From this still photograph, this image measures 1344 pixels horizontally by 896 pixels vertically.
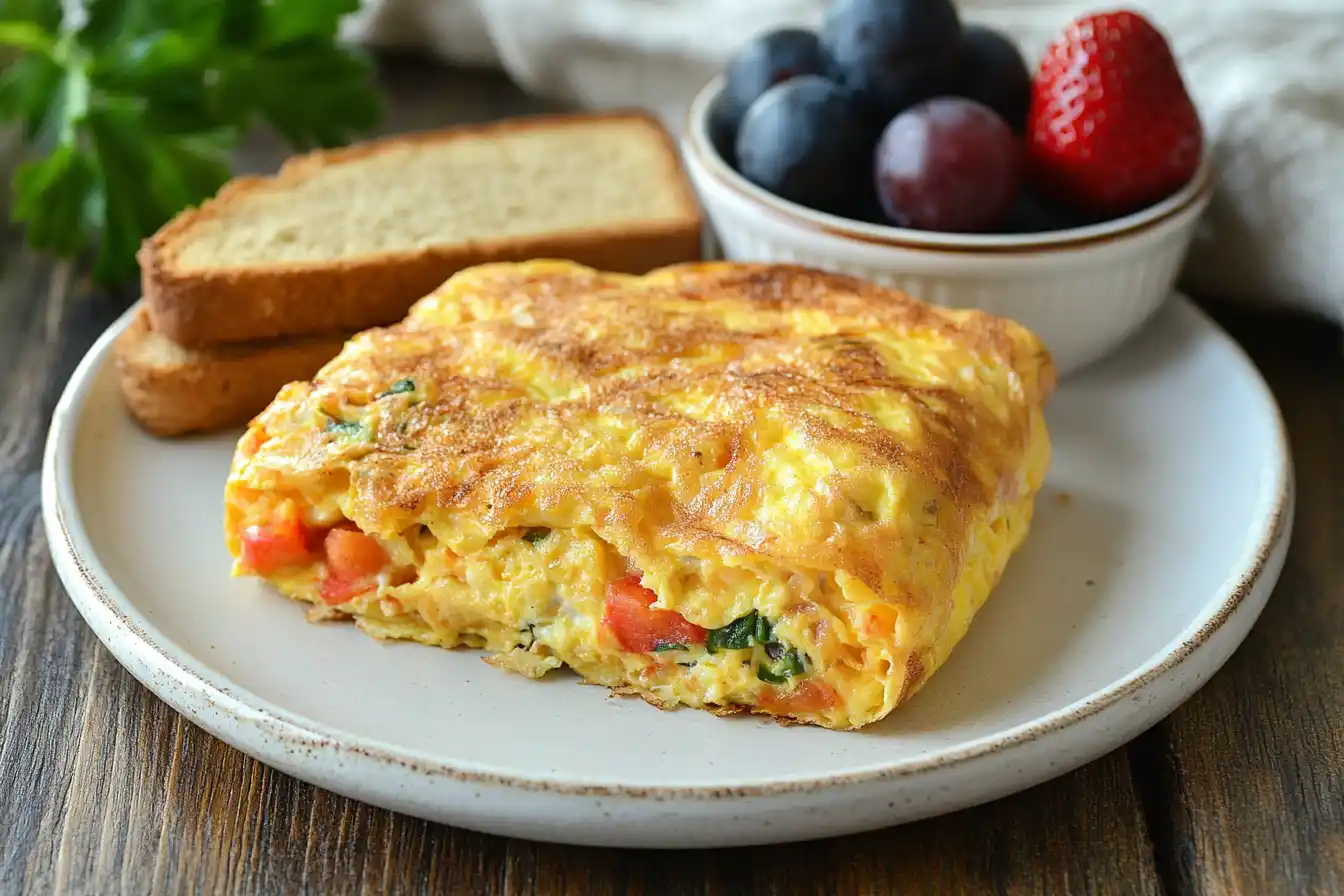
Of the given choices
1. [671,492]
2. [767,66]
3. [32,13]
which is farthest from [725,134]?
[32,13]

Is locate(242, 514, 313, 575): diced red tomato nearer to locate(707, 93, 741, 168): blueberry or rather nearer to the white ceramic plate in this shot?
the white ceramic plate

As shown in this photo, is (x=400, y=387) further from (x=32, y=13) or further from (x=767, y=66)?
(x=32, y=13)

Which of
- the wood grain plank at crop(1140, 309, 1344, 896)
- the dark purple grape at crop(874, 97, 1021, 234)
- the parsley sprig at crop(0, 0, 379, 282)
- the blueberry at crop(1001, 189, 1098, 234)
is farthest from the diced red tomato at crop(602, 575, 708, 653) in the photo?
the parsley sprig at crop(0, 0, 379, 282)

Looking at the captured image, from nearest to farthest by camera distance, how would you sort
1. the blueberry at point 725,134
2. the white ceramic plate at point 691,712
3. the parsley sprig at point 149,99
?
the white ceramic plate at point 691,712 < the blueberry at point 725,134 < the parsley sprig at point 149,99

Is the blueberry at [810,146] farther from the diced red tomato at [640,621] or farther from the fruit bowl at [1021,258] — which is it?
the diced red tomato at [640,621]

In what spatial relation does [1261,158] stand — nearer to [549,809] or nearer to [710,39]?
[710,39]

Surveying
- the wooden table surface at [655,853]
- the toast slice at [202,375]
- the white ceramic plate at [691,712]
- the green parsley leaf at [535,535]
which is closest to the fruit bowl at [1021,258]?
the white ceramic plate at [691,712]
